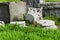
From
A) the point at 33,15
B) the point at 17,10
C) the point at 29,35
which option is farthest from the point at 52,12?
the point at 29,35

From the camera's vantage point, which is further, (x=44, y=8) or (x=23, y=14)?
(x=44, y=8)

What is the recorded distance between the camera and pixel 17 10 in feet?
35.1

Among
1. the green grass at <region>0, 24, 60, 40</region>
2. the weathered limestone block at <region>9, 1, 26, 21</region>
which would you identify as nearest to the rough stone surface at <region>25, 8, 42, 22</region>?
the weathered limestone block at <region>9, 1, 26, 21</region>

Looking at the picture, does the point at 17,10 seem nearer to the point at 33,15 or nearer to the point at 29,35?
the point at 33,15

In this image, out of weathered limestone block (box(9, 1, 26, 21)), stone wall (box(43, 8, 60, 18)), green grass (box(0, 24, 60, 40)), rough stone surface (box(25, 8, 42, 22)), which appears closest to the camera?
green grass (box(0, 24, 60, 40))

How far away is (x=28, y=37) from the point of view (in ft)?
18.4

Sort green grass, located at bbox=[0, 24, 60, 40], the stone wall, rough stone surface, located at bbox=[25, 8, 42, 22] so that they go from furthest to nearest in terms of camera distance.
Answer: the stone wall
rough stone surface, located at bbox=[25, 8, 42, 22]
green grass, located at bbox=[0, 24, 60, 40]

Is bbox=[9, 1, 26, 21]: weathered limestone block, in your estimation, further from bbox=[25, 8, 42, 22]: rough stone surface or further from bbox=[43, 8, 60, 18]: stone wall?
bbox=[43, 8, 60, 18]: stone wall

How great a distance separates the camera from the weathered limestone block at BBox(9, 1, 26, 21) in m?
10.5

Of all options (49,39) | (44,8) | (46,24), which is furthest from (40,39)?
(44,8)

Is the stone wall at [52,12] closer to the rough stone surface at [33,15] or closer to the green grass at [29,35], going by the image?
the rough stone surface at [33,15]

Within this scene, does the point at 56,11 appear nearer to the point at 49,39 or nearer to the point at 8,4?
the point at 8,4

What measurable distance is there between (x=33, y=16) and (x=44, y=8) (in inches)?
50.6

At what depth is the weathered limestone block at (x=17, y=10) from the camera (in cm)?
1051
